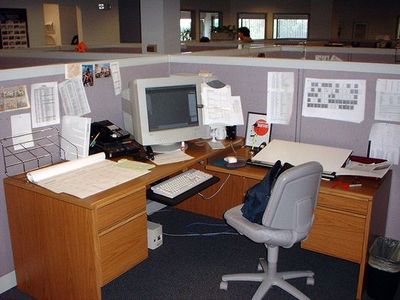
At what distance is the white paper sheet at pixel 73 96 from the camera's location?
2.26 metres

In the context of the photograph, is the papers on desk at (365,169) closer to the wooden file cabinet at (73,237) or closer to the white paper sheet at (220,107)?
the white paper sheet at (220,107)

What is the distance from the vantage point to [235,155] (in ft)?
8.47

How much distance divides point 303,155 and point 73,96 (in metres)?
1.32

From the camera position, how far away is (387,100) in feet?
7.59

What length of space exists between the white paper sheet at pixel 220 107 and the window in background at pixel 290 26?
34.9 feet

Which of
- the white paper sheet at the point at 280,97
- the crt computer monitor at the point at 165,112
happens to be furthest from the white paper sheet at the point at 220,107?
the white paper sheet at the point at 280,97

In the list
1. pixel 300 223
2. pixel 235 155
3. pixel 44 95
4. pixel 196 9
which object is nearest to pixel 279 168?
pixel 300 223

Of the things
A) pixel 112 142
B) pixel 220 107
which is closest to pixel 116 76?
pixel 112 142

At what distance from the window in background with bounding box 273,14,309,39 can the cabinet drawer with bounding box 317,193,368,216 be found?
36.9 feet

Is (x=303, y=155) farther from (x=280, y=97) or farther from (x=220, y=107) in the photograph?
(x=220, y=107)

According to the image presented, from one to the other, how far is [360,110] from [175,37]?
246 cm

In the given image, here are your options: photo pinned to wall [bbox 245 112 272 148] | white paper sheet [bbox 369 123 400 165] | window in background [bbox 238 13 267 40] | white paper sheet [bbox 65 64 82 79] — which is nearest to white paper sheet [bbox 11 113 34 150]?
white paper sheet [bbox 65 64 82 79]

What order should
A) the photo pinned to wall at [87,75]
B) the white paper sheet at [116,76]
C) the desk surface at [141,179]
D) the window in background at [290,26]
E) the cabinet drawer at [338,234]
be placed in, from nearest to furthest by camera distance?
the desk surface at [141,179] → the cabinet drawer at [338,234] → the photo pinned to wall at [87,75] → the white paper sheet at [116,76] → the window in background at [290,26]

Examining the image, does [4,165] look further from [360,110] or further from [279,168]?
[360,110]
